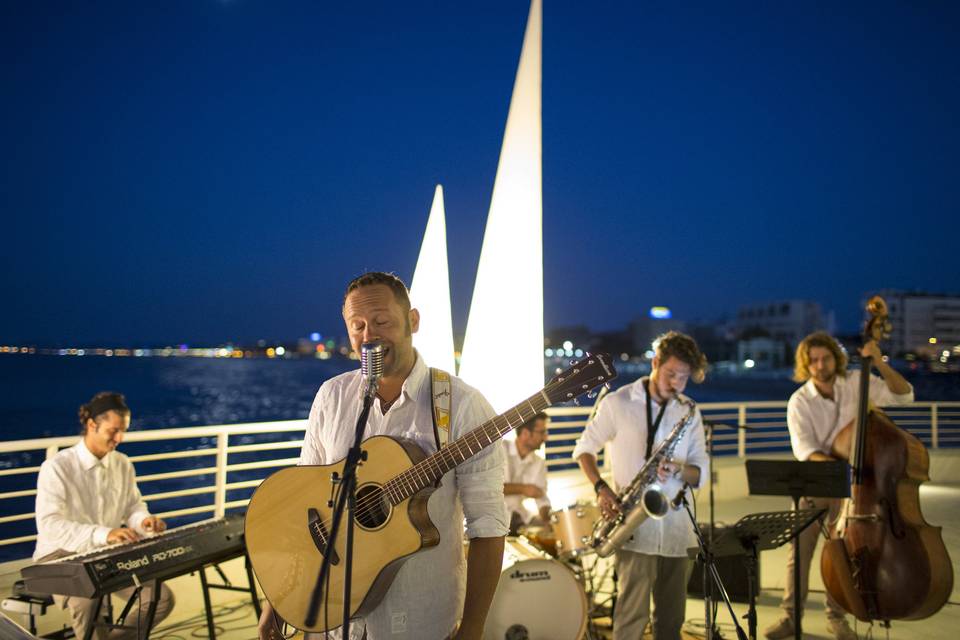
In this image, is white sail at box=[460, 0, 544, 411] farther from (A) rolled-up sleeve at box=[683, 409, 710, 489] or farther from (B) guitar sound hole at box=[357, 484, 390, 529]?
(B) guitar sound hole at box=[357, 484, 390, 529]

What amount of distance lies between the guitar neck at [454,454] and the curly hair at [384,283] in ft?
1.86

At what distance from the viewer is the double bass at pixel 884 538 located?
14.5 feet

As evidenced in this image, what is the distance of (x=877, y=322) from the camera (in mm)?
5230

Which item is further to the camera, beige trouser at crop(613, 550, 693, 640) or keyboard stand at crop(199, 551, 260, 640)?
keyboard stand at crop(199, 551, 260, 640)

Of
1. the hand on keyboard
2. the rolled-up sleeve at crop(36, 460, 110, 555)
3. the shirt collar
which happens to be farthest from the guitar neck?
the shirt collar

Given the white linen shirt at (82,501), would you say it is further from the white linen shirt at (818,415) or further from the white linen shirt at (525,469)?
the white linen shirt at (818,415)

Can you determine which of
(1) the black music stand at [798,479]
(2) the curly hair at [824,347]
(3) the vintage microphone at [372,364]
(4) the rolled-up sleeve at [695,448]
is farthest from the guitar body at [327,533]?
(2) the curly hair at [824,347]

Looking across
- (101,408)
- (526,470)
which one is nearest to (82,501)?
(101,408)

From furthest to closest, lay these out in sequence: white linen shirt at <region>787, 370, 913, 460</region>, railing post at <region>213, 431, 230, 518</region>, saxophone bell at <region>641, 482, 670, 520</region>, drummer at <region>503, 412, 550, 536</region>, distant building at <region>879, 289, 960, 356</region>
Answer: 1. distant building at <region>879, 289, 960, 356</region>
2. railing post at <region>213, 431, 230, 518</region>
3. drummer at <region>503, 412, 550, 536</region>
4. white linen shirt at <region>787, 370, 913, 460</region>
5. saxophone bell at <region>641, 482, 670, 520</region>

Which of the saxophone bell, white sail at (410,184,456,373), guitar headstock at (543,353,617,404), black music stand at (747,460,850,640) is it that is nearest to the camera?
guitar headstock at (543,353,617,404)

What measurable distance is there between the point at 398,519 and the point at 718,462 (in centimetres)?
969

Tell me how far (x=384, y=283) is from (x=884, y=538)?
3895 mm

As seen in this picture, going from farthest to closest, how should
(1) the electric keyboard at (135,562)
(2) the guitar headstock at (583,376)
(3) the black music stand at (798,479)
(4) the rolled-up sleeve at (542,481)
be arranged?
(4) the rolled-up sleeve at (542,481)
(3) the black music stand at (798,479)
(1) the electric keyboard at (135,562)
(2) the guitar headstock at (583,376)

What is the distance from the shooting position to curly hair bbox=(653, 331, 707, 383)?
13.3 ft
